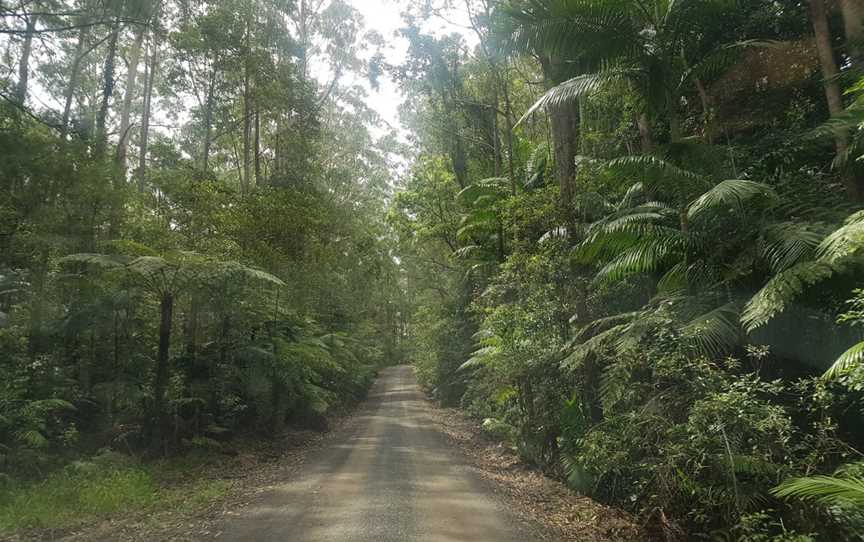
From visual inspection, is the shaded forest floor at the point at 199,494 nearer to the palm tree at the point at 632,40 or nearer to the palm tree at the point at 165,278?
the palm tree at the point at 165,278

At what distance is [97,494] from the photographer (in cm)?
716

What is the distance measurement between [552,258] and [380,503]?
512cm

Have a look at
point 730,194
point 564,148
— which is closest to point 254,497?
point 730,194

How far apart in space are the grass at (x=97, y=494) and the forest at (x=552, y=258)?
184mm

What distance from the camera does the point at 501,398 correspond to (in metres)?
10.9

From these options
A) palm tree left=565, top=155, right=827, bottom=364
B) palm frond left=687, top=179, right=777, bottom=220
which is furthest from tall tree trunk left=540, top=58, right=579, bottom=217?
palm frond left=687, top=179, right=777, bottom=220

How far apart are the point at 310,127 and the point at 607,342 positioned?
14.4 meters

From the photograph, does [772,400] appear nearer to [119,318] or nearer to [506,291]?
[506,291]

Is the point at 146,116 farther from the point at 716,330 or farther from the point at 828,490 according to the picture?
the point at 828,490

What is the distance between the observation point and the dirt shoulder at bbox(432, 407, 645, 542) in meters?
5.95

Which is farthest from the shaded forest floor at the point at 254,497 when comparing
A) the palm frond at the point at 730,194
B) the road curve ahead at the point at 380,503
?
the palm frond at the point at 730,194

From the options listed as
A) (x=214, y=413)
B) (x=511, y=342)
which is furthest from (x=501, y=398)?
(x=214, y=413)

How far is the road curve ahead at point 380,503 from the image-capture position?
5836mm

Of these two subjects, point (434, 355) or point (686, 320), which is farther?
point (434, 355)
